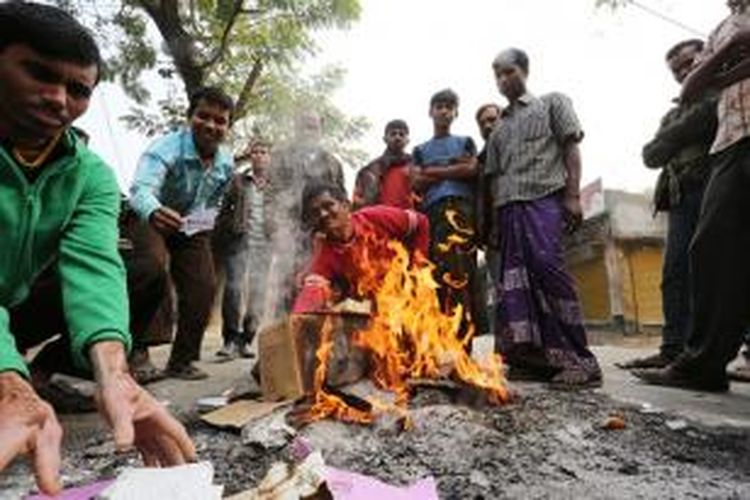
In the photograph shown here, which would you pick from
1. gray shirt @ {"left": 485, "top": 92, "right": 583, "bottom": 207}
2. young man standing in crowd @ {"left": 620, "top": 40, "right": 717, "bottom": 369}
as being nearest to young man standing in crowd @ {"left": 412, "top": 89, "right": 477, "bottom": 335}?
gray shirt @ {"left": 485, "top": 92, "right": 583, "bottom": 207}

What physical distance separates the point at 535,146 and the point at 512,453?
7.34ft

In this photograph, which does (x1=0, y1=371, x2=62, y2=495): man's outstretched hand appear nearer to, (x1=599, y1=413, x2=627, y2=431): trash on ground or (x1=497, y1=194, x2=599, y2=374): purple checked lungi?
(x1=599, y1=413, x2=627, y2=431): trash on ground

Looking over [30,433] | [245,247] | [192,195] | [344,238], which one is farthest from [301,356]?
[245,247]

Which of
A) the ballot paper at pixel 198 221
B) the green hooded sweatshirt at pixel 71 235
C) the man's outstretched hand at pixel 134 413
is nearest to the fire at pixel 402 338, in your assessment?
the ballot paper at pixel 198 221

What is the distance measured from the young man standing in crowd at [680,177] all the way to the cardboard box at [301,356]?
2359mm

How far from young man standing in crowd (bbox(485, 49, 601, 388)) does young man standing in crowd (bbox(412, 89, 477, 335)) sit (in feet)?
1.20

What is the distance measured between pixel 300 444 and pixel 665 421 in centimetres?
177

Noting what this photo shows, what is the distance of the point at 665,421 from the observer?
356 centimetres

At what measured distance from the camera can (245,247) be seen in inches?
264

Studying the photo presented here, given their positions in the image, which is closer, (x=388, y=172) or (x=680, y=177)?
(x=680, y=177)

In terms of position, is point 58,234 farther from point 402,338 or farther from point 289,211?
point 289,211

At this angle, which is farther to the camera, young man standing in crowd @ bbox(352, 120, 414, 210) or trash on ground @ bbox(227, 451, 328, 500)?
young man standing in crowd @ bbox(352, 120, 414, 210)

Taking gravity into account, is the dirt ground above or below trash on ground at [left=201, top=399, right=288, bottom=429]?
below

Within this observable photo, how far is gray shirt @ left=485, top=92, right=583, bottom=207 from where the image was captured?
4.64 meters
